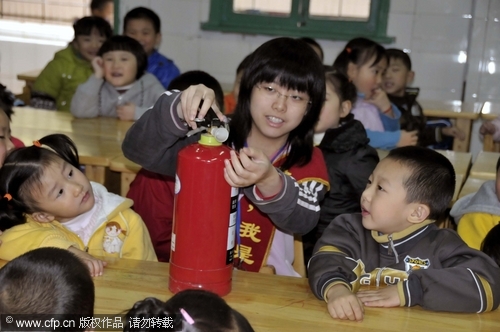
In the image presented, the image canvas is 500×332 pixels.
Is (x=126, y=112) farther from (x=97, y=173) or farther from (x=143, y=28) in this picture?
(x=143, y=28)

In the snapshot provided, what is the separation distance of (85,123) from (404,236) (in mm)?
2295

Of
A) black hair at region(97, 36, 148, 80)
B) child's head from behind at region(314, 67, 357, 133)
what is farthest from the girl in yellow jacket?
black hair at region(97, 36, 148, 80)

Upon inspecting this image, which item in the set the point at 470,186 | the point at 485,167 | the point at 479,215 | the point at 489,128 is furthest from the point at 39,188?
the point at 489,128

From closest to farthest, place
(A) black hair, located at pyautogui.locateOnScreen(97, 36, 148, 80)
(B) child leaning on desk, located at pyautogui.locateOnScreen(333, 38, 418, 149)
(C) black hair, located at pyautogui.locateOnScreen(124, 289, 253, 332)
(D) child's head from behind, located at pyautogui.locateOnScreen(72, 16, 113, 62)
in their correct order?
1. (C) black hair, located at pyautogui.locateOnScreen(124, 289, 253, 332)
2. (B) child leaning on desk, located at pyautogui.locateOnScreen(333, 38, 418, 149)
3. (A) black hair, located at pyautogui.locateOnScreen(97, 36, 148, 80)
4. (D) child's head from behind, located at pyautogui.locateOnScreen(72, 16, 113, 62)

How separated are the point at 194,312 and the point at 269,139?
1.18 metres

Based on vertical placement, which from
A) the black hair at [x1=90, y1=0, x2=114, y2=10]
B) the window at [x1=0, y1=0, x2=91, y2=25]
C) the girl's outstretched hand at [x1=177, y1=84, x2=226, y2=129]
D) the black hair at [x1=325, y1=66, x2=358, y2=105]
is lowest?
the black hair at [x1=325, y1=66, x2=358, y2=105]

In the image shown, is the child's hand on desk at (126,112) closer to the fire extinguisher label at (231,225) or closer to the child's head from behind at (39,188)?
the child's head from behind at (39,188)

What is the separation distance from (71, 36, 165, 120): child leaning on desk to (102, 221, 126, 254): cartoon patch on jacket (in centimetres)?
181

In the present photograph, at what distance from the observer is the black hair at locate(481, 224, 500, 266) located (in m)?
2.06

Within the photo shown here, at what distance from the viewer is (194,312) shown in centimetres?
110

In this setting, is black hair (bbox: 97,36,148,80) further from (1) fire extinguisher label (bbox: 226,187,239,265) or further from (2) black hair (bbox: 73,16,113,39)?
(1) fire extinguisher label (bbox: 226,187,239,265)

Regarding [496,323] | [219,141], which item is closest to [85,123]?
[219,141]

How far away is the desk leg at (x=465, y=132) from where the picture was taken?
4833 millimetres

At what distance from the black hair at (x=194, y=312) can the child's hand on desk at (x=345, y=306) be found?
46cm
